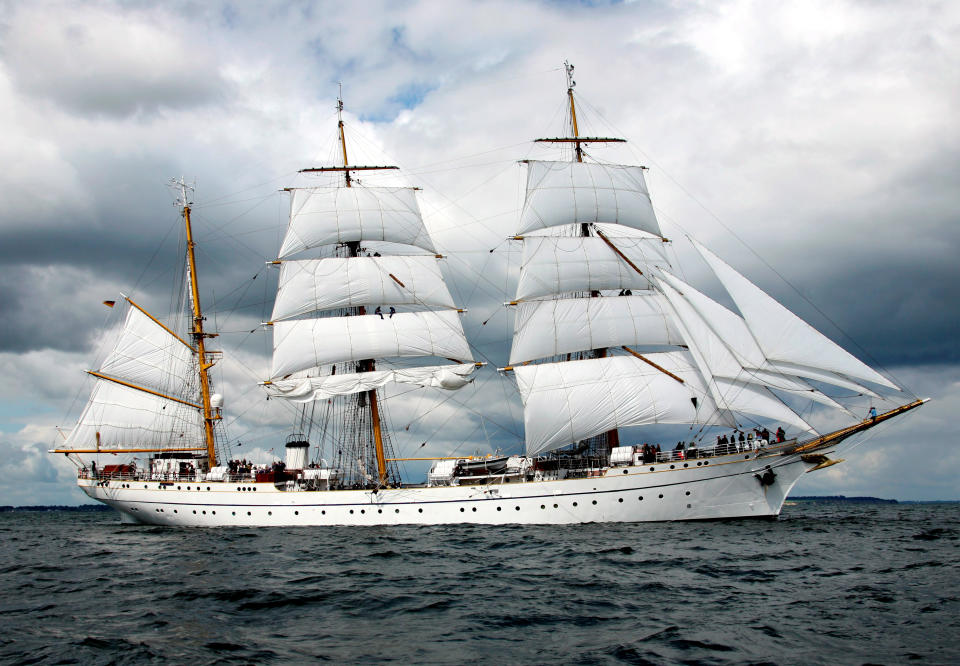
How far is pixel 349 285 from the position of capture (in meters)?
53.7

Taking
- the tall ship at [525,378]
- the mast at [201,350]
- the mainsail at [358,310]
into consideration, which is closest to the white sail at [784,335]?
the tall ship at [525,378]

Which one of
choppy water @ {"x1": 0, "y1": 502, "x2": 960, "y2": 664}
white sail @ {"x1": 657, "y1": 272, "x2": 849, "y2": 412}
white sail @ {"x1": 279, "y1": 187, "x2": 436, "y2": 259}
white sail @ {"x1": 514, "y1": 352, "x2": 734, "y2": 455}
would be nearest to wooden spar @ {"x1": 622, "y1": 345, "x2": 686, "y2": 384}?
white sail @ {"x1": 514, "y1": 352, "x2": 734, "y2": 455}

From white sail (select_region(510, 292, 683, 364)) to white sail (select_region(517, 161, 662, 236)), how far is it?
655 cm

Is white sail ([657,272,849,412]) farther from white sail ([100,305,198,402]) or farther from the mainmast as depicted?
white sail ([100,305,198,402])

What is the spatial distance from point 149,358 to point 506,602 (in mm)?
44736

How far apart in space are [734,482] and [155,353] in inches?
1694

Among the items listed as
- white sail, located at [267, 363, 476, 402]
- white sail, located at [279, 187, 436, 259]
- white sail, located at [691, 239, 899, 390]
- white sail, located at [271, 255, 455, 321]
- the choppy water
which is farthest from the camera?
white sail, located at [279, 187, 436, 259]

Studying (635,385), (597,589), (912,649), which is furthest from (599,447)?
(912,649)

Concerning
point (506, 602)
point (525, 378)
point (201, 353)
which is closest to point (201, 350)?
point (201, 353)

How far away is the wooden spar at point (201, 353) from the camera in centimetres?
5516

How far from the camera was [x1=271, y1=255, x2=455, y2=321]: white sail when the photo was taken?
52969 millimetres

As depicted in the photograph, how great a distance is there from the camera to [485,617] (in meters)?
17.0

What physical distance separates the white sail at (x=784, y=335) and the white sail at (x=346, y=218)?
999 inches

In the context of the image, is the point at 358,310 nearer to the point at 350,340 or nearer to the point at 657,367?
the point at 350,340
